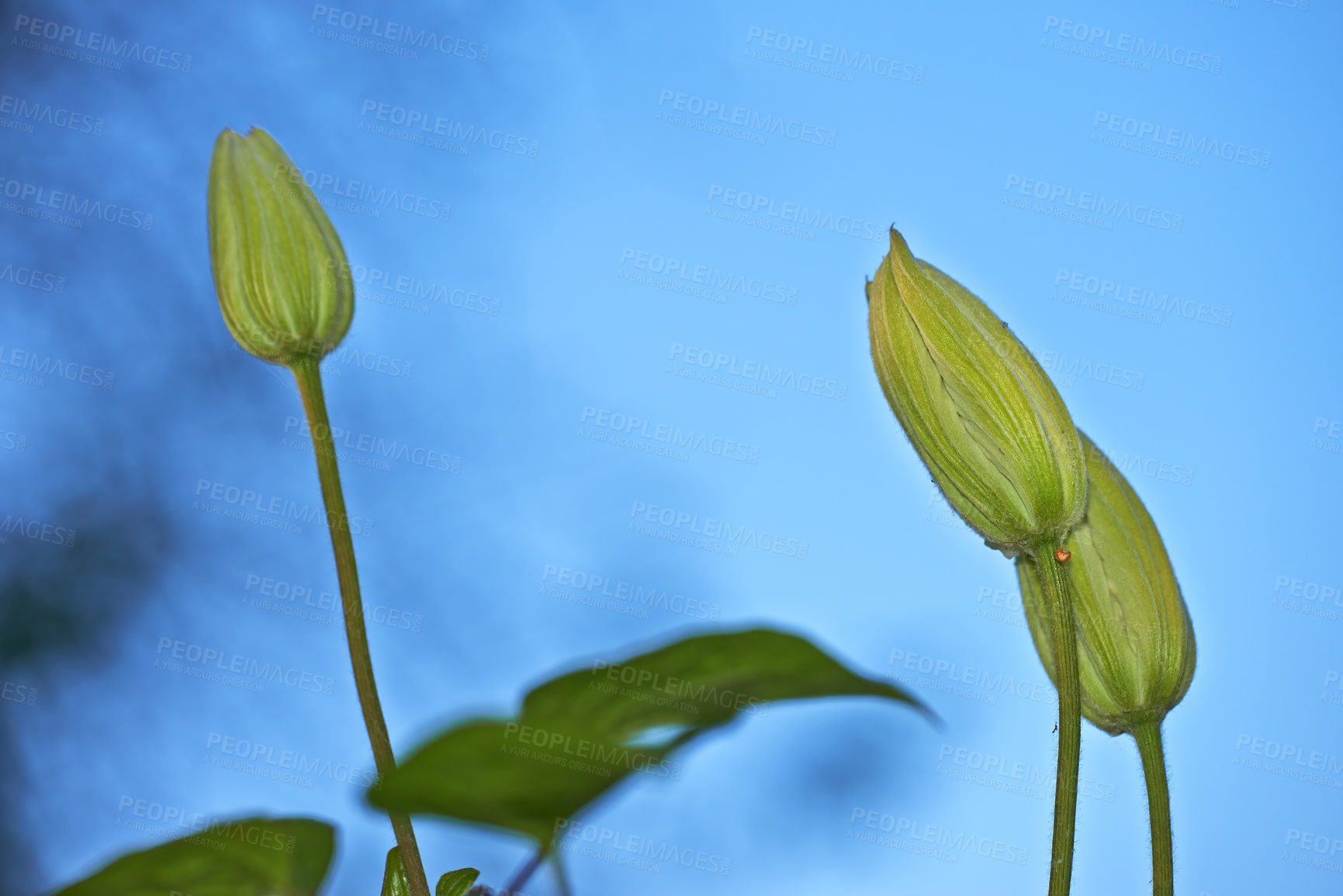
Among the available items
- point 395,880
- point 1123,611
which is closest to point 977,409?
point 1123,611

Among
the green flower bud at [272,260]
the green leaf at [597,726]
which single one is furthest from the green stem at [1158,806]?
the green flower bud at [272,260]

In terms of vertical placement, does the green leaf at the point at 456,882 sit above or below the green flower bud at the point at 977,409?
below

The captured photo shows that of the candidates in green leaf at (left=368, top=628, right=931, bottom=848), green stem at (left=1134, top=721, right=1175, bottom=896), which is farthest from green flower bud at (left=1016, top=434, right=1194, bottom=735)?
green leaf at (left=368, top=628, right=931, bottom=848)

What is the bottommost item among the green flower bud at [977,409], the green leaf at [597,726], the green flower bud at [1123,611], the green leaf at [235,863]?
the green leaf at [235,863]

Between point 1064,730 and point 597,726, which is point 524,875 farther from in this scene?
point 1064,730

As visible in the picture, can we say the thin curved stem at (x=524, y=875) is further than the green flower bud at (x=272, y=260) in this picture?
No

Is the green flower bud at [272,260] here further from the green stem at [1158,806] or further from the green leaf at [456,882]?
the green stem at [1158,806]

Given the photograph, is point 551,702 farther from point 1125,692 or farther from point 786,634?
point 1125,692
